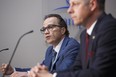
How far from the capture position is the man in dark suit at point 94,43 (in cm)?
111

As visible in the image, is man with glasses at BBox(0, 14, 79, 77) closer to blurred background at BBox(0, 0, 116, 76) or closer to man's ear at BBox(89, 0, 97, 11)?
man's ear at BBox(89, 0, 97, 11)

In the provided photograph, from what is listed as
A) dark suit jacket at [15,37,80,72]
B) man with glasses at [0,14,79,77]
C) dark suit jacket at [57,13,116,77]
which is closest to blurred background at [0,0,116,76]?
man with glasses at [0,14,79,77]

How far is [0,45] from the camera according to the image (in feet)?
11.3

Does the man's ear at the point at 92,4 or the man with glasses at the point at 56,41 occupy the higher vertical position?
the man's ear at the point at 92,4

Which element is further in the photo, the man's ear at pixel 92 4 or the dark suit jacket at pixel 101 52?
the man's ear at pixel 92 4

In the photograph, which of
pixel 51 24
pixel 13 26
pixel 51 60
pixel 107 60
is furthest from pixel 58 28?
pixel 13 26

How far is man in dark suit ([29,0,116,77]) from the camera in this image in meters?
1.11

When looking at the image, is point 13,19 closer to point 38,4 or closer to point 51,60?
point 38,4

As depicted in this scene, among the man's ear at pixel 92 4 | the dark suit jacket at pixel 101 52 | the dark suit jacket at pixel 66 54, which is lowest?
the dark suit jacket at pixel 66 54

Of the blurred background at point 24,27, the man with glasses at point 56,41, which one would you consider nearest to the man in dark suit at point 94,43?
the man with glasses at point 56,41

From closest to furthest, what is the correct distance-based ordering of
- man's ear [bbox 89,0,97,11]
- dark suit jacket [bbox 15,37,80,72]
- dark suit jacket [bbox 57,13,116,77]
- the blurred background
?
1. dark suit jacket [bbox 57,13,116,77]
2. man's ear [bbox 89,0,97,11]
3. dark suit jacket [bbox 15,37,80,72]
4. the blurred background

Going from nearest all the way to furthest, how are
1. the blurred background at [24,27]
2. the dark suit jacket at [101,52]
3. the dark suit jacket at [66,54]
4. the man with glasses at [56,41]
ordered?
the dark suit jacket at [101,52] < the dark suit jacket at [66,54] < the man with glasses at [56,41] < the blurred background at [24,27]

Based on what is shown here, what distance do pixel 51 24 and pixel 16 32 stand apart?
1.30 metres

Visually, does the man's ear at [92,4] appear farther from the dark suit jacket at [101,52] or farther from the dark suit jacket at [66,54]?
the dark suit jacket at [66,54]
